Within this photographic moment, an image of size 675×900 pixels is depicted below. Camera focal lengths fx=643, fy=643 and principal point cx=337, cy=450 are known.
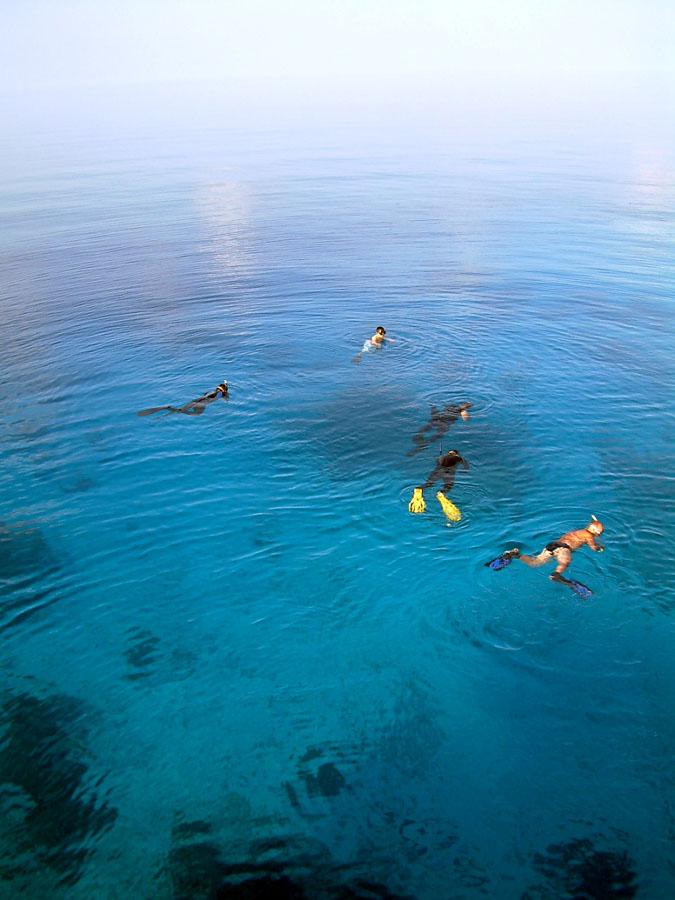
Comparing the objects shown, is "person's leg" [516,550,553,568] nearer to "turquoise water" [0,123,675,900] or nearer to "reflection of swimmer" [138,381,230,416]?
"turquoise water" [0,123,675,900]

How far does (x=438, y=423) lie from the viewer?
73.9 feet

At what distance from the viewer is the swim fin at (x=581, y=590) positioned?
15.2 metres

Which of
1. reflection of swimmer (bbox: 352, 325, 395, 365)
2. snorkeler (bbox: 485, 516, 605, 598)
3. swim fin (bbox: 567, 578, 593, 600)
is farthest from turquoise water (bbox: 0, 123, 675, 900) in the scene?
reflection of swimmer (bbox: 352, 325, 395, 365)

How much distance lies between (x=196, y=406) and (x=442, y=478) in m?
10.0

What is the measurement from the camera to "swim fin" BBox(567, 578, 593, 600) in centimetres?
1522

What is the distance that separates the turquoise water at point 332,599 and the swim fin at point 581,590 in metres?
0.20

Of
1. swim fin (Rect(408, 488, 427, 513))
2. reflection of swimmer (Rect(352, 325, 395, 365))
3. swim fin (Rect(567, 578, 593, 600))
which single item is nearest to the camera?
swim fin (Rect(567, 578, 593, 600))

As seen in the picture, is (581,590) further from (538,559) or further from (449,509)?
(449,509)

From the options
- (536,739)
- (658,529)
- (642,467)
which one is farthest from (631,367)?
(536,739)

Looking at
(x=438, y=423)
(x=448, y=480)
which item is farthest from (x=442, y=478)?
(x=438, y=423)

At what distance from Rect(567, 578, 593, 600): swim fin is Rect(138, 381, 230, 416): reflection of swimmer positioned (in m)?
14.5

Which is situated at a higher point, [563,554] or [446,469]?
[446,469]

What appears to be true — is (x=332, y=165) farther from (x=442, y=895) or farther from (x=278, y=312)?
(x=442, y=895)

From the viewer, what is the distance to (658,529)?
680 inches
